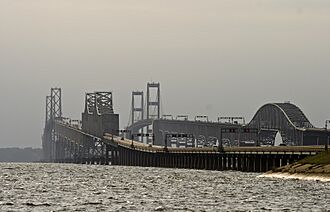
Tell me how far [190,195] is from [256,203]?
13.5m

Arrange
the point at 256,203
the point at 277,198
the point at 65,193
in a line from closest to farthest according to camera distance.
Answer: the point at 256,203
the point at 277,198
the point at 65,193

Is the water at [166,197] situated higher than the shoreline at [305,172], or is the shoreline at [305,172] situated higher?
the shoreline at [305,172]

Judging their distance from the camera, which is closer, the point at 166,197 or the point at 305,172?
the point at 166,197

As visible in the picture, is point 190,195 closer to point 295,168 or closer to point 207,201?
point 207,201

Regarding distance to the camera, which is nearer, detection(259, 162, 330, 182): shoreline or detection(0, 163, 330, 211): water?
detection(0, 163, 330, 211): water

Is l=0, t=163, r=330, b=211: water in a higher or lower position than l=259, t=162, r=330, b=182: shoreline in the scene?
lower

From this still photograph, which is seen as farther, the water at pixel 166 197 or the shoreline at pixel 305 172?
the shoreline at pixel 305 172

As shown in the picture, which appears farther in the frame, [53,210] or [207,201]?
[207,201]

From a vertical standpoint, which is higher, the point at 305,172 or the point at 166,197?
the point at 305,172

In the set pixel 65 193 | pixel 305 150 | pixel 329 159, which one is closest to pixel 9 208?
pixel 65 193

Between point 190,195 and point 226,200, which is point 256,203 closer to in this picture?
point 226,200

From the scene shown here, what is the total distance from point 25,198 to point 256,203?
1925 cm

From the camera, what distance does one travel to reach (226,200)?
320 ft

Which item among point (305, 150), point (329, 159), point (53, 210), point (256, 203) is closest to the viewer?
point (53, 210)
